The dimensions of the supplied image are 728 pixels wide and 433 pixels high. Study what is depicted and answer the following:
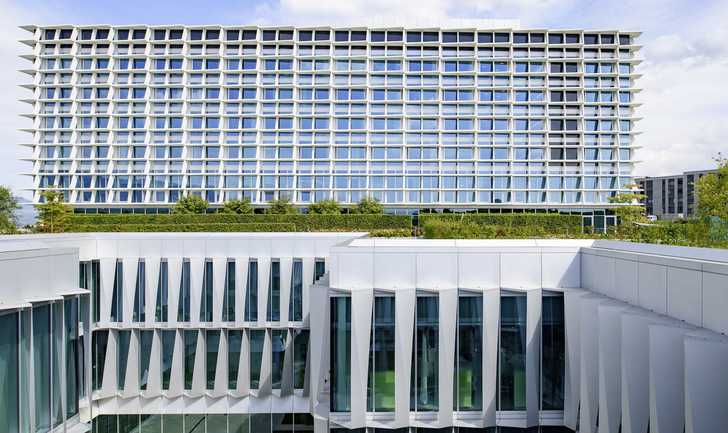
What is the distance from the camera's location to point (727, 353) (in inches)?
249

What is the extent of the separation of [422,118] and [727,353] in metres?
41.6

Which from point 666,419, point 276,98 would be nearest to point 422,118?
point 276,98

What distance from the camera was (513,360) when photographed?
11203 mm

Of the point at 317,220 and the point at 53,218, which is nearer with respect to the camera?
the point at 317,220

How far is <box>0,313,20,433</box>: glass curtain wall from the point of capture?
29.5ft

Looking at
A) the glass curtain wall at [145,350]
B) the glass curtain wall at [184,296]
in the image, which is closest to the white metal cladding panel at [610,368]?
the glass curtain wall at [184,296]

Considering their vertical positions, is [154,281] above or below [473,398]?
above

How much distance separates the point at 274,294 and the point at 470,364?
9.61 metres

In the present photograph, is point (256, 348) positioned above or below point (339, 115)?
below

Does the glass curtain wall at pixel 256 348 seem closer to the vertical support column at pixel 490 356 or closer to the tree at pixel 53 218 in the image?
the vertical support column at pixel 490 356

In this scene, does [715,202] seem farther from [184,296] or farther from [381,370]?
[184,296]

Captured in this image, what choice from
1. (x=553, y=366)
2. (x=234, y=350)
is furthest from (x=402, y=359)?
(x=234, y=350)

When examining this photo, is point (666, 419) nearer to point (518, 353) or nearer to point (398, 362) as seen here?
point (518, 353)

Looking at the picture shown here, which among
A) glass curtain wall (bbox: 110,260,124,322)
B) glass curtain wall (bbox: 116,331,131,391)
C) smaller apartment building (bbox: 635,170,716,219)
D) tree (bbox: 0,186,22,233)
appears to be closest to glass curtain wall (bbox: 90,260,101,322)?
glass curtain wall (bbox: 110,260,124,322)
